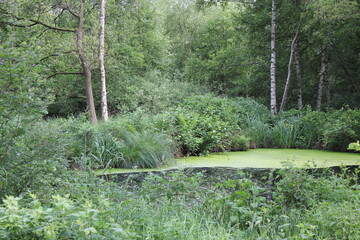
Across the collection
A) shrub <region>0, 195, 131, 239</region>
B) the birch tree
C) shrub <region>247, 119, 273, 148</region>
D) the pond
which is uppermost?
the birch tree

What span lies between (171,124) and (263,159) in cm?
240

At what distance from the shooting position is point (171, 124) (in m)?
8.61

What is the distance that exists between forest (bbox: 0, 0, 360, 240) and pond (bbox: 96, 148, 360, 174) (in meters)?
0.29

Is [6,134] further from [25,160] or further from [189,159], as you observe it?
[189,159]

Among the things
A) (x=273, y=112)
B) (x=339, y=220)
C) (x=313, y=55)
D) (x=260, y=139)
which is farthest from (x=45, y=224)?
(x=313, y=55)

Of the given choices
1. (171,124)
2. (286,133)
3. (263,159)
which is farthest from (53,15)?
(263,159)

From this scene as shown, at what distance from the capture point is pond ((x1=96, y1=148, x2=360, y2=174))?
688 centimetres

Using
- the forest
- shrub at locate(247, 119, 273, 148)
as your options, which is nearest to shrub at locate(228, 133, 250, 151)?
the forest

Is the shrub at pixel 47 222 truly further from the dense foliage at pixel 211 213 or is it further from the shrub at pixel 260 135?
the shrub at pixel 260 135

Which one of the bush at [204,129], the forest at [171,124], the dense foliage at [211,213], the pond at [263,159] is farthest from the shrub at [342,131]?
the dense foliage at [211,213]

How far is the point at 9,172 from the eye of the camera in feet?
10.6

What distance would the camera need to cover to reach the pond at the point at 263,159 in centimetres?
688

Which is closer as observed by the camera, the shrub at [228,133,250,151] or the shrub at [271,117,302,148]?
the shrub at [228,133,250,151]

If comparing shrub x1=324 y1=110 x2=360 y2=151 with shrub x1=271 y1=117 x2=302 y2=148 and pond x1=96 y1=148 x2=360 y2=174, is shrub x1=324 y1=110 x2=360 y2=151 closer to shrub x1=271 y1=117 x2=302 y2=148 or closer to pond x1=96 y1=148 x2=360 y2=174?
pond x1=96 y1=148 x2=360 y2=174
